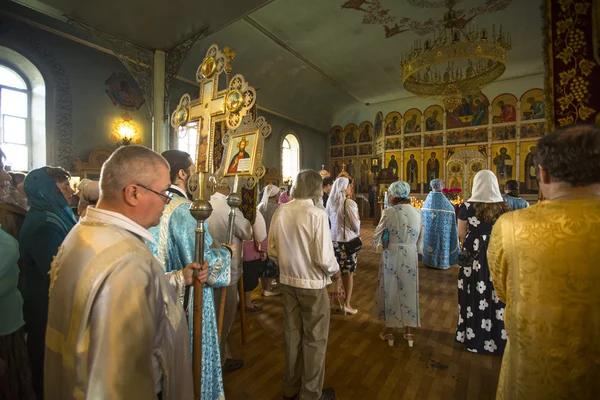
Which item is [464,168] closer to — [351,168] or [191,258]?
[351,168]

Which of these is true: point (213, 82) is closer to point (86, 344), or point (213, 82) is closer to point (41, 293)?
point (41, 293)

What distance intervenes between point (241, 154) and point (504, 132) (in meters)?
16.2

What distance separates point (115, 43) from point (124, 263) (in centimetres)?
331

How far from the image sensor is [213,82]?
2.48m

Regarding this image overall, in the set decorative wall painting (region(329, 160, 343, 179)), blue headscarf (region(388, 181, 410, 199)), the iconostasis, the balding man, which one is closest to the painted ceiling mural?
the iconostasis

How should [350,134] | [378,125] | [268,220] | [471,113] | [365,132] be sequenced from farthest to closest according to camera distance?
[350,134] < [365,132] < [378,125] < [471,113] < [268,220]

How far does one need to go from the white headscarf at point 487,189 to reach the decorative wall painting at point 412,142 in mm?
14268

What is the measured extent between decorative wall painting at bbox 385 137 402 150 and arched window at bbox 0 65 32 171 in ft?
50.7

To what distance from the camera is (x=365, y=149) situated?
1823 cm

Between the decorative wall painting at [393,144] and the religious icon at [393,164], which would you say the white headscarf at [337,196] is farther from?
the decorative wall painting at [393,144]

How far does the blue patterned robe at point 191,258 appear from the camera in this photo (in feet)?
5.68

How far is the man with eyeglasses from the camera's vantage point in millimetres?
1733

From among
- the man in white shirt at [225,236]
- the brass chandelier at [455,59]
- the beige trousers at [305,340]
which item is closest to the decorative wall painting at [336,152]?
the brass chandelier at [455,59]

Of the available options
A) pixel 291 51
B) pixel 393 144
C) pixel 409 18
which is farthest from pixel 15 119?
pixel 393 144
